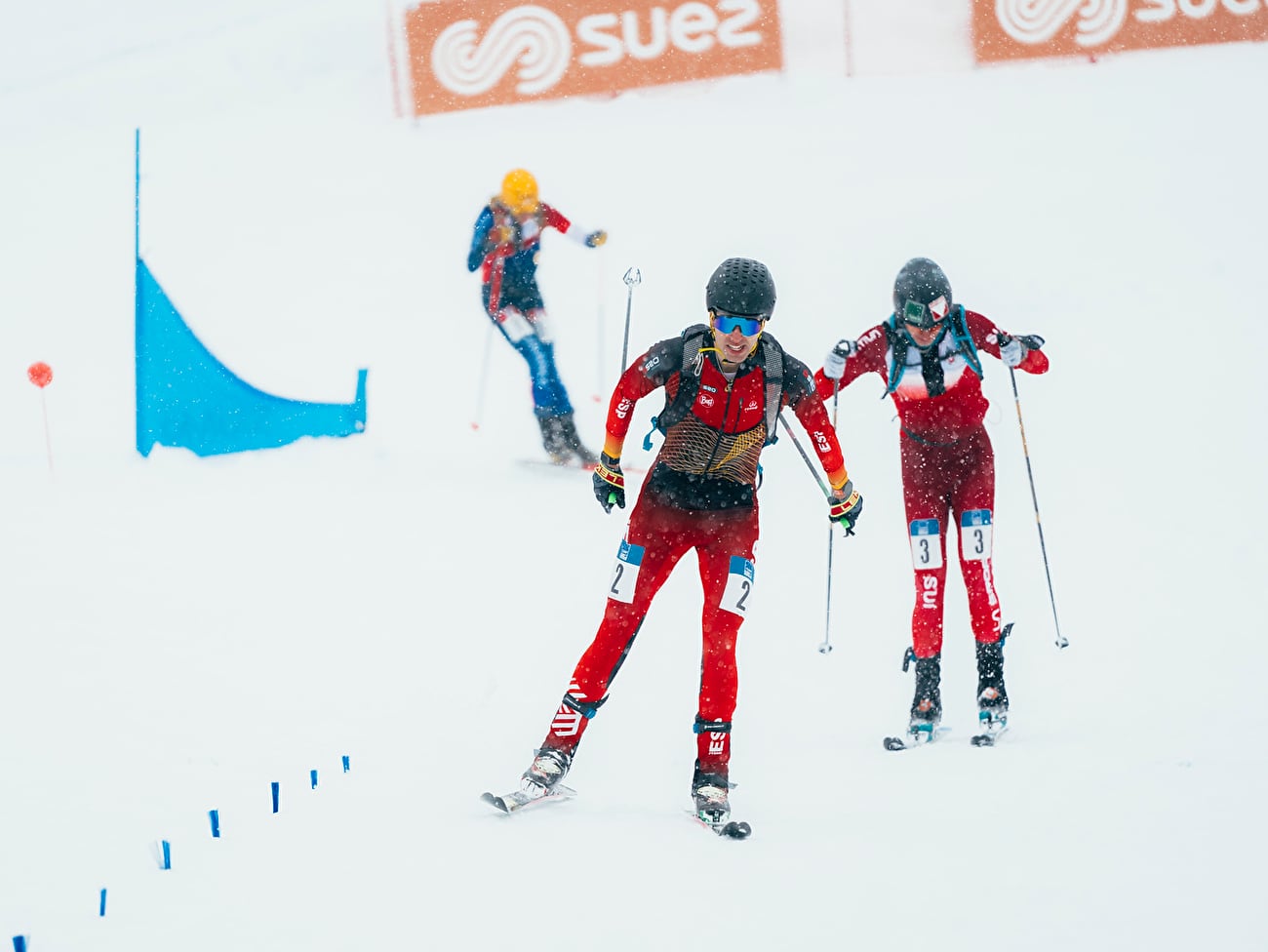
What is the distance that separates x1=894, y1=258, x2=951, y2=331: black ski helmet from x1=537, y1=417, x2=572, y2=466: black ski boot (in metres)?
5.18

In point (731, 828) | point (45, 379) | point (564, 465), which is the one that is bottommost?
point (731, 828)

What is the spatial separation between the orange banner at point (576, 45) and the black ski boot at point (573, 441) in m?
6.91

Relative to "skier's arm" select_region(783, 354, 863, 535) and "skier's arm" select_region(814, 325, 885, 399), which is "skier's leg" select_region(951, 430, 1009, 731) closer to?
"skier's arm" select_region(814, 325, 885, 399)

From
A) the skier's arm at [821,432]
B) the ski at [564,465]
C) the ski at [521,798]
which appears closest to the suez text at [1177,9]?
the ski at [564,465]

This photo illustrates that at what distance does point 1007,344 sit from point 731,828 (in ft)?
8.79

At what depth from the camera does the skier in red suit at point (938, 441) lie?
619cm

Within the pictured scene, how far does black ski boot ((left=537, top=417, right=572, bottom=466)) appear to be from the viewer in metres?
11.1

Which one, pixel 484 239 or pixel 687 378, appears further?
pixel 484 239

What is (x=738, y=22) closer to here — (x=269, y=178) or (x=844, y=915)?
(x=269, y=178)

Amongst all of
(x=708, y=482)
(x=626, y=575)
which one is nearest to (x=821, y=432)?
(x=708, y=482)

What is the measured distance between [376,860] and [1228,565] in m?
6.27

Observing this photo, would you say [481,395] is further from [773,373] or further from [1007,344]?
[773,373]

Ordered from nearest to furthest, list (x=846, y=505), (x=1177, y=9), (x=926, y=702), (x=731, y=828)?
1. (x=731, y=828)
2. (x=846, y=505)
3. (x=926, y=702)
4. (x=1177, y=9)

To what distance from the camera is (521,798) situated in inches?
194
